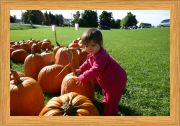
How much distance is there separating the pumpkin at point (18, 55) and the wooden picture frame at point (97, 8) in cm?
287

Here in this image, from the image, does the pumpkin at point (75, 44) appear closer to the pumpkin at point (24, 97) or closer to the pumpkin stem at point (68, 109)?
the pumpkin at point (24, 97)

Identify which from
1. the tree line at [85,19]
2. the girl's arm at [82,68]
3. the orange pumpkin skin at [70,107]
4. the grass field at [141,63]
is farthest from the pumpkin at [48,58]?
the orange pumpkin skin at [70,107]

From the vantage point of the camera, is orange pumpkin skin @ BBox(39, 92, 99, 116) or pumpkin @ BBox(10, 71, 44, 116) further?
pumpkin @ BBox(10, 71, 44, 116)

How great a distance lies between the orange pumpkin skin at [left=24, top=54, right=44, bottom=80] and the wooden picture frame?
1448 mm

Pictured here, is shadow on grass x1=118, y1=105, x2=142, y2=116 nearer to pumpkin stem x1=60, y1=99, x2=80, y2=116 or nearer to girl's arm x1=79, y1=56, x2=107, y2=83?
girl's arm x1=79, y1=56, x2=107, y2=83

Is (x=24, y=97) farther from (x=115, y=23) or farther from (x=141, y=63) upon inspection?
(x=141, y=63)

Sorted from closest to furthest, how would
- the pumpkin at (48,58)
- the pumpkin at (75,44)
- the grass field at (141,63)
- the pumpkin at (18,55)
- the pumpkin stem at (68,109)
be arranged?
the pumpkin stem at (68,109), the grass field at (141,63), the pumpkin at (48,58), the pumpkin at (75,44), the pumpkin at (18,55)

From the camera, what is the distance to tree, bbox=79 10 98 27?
301 centimetres

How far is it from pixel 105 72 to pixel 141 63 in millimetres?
1796

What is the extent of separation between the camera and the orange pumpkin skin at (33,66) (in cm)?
435

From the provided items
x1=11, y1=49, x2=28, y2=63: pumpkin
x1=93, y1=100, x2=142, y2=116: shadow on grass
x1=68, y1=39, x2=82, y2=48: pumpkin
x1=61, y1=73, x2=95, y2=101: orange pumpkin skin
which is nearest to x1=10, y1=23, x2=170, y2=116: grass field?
x1=93, y1=100, x2=142, y2=116: shadow on grass

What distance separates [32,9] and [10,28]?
0.23 meters

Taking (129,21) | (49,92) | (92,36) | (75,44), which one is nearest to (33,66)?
(49,92)

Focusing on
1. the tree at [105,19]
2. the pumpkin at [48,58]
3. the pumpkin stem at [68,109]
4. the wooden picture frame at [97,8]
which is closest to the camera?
the pumpkin stem at [68,109]
